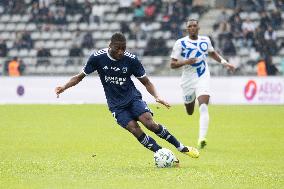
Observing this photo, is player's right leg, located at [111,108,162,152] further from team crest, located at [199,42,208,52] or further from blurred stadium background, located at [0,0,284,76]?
blurred stadium background, located at [0,0,284,76]

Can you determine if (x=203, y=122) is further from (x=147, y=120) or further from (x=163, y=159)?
(x=163, y=159)

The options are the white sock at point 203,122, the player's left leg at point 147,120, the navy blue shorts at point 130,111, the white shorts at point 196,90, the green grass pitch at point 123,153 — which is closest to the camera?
the green grass pitch at point 123,153

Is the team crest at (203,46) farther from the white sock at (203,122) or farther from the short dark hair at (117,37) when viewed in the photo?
the short dark hair at (117,37)

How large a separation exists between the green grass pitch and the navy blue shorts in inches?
28.6

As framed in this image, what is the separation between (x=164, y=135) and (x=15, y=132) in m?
7.77

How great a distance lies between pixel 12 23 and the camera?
42125mm

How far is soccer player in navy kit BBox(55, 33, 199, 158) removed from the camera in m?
12.9

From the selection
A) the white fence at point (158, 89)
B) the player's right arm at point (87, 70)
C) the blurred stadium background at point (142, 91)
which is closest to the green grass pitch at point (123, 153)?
the blurred stadium background at point (142, 91)

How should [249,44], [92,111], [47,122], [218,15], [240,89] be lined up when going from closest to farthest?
1. [47,122]
2. [92,111]
3. [240,89]
4. [249,44]
5. [218,15]

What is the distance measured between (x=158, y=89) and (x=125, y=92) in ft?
64.4

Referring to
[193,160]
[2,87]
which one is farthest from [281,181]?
[2,87]

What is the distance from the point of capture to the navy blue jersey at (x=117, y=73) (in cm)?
1295

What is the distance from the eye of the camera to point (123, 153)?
50.5ft

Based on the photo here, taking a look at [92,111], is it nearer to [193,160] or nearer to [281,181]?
[193,160]
